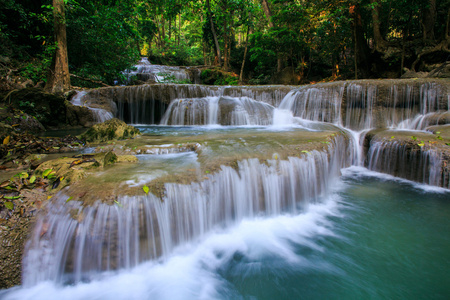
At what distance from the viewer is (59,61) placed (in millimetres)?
8695

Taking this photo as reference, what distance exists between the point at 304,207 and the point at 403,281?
1.79 meters

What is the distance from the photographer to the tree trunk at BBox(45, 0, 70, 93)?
830cm

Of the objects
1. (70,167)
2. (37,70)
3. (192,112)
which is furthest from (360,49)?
(37,70)

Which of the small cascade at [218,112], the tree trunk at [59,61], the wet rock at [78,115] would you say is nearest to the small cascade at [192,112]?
the small cascade at [218,112]

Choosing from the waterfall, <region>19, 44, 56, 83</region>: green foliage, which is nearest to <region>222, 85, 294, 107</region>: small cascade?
the waterfall

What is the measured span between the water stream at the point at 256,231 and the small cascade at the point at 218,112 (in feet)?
12.6

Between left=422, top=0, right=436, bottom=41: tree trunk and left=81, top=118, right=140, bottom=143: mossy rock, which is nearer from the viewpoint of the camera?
left=81, top=118, right=140, bottom=143: mossy rock

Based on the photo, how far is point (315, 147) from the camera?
465 centimetres

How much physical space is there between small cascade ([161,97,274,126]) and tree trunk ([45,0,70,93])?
4.25m

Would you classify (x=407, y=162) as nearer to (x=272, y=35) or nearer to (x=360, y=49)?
(x=360, y=49)

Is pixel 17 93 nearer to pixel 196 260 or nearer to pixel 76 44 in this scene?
pixel 76 44

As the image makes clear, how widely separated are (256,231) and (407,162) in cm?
430

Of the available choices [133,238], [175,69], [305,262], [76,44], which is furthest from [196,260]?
[175,69]

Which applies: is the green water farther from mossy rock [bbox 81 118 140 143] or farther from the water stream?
mossy rock [bbox 81 118 140 143]
